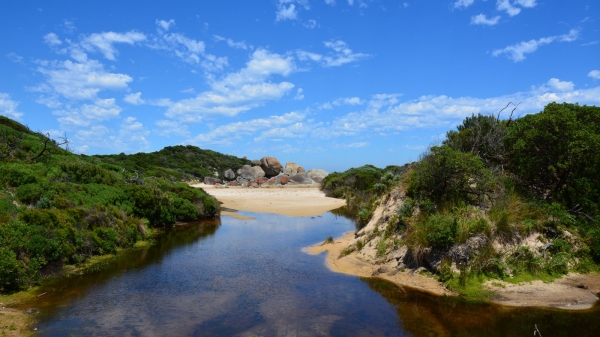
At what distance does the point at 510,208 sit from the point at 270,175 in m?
61.0

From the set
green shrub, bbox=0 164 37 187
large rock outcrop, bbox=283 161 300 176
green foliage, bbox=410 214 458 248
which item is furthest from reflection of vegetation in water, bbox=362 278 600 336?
large rock outcrop, bbox=283 161 300 176

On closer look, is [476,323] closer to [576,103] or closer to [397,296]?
[397,296]

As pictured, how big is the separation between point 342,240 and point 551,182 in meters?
11.3

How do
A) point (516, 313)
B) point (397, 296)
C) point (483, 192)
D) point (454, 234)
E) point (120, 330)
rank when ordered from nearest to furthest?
1. point (120, 330)
2. point (516, 313)
3. point (397, 296)
4. point (454, 234)
5. point (483, 192)

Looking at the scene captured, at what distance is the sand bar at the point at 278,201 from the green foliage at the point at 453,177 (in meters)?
19.9

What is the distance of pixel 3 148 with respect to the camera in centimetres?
2581

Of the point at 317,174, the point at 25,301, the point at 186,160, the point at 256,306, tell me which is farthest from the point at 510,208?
the point at 186,160

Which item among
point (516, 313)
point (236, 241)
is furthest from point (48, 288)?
point (516, 313)

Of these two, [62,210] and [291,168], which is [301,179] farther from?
[62,210]

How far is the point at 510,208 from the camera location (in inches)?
648

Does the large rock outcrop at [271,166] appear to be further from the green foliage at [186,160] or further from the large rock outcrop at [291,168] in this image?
the green foliage at [186,160]

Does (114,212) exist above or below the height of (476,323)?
above

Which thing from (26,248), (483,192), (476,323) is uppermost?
(483,192)

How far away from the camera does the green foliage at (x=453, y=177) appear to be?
1755 centimetres
